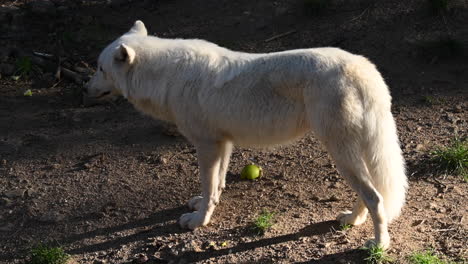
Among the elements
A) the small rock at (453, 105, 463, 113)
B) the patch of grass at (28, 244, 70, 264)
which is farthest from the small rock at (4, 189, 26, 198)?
the small rock at (453, 105, 463, 113)

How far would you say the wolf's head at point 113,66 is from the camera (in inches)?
256

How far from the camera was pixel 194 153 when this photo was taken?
7.94 meters

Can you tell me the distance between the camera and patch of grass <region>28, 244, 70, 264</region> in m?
6.17

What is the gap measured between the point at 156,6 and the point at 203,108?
566cm

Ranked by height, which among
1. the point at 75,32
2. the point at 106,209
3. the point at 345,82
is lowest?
the point at 106,209

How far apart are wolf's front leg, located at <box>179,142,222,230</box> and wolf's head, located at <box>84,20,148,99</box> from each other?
1090 mm

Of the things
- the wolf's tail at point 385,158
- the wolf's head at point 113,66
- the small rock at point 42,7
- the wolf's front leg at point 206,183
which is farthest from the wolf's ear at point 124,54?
the small rock at point 42,7

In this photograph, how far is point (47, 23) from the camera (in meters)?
11.0

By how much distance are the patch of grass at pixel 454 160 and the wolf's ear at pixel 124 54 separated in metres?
3.43

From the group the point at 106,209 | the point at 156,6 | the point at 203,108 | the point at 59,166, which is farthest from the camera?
the point at 156,6

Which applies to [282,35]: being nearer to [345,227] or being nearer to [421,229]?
[345,227]

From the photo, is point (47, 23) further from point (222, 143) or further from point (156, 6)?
point (222, 143)

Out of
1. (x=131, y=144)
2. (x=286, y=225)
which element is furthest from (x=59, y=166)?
(x=286, y=225)

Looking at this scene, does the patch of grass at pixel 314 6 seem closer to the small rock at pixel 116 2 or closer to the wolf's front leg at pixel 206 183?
the small rock at pixel 116 2
